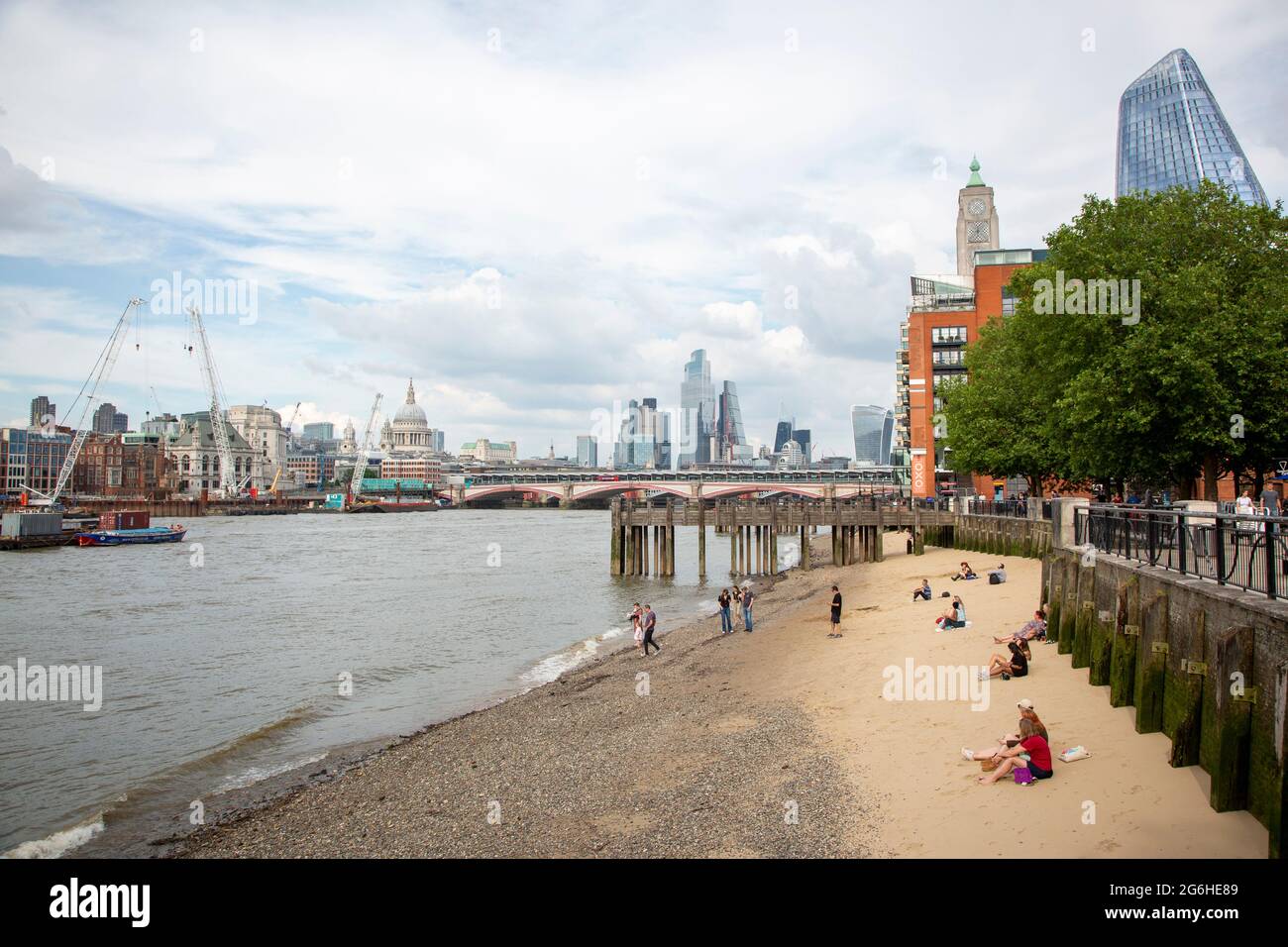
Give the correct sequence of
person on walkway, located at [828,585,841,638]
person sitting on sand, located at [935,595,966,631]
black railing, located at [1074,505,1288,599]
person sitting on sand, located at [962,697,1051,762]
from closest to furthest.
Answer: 1. black railing, located at [1074,505,1288,599]
2. person sitting on sand, located at [962,697,1051,762]
3. person sitting on sand, located at [935,595,966,631]
4. person on walkway, located at [828,585,841,638]

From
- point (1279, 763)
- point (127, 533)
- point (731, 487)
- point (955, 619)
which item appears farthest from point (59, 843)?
point (731, 487)

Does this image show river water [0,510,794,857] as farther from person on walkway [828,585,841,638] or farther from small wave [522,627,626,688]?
person on walkway [828,585,841,638]

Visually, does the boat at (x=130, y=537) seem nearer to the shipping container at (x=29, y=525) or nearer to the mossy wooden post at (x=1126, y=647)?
the shipping container at (x=29, y=525)

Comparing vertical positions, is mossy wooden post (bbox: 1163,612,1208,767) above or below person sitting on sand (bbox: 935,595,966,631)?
above

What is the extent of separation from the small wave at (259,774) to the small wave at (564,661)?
7.37m

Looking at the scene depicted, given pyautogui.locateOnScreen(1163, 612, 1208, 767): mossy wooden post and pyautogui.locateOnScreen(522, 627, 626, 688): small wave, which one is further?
pyautogui.locateOnScreen(522, 627, 626, 688): small wave

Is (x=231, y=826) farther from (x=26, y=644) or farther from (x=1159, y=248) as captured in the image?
(x=1159, y=248)

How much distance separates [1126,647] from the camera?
13094mm

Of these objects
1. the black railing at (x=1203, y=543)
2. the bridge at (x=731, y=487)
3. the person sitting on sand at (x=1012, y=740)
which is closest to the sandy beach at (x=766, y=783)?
the person sitting on sand at (x=1012, y=740)

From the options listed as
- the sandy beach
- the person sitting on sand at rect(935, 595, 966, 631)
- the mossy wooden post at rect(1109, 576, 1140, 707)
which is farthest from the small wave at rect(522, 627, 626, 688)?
the mossy wooden post at rect(1109, 576, 1140, 707)

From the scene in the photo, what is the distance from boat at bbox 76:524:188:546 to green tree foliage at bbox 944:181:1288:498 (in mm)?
88891

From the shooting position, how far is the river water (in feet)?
52.6

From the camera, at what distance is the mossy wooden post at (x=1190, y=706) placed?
33.6 feet
